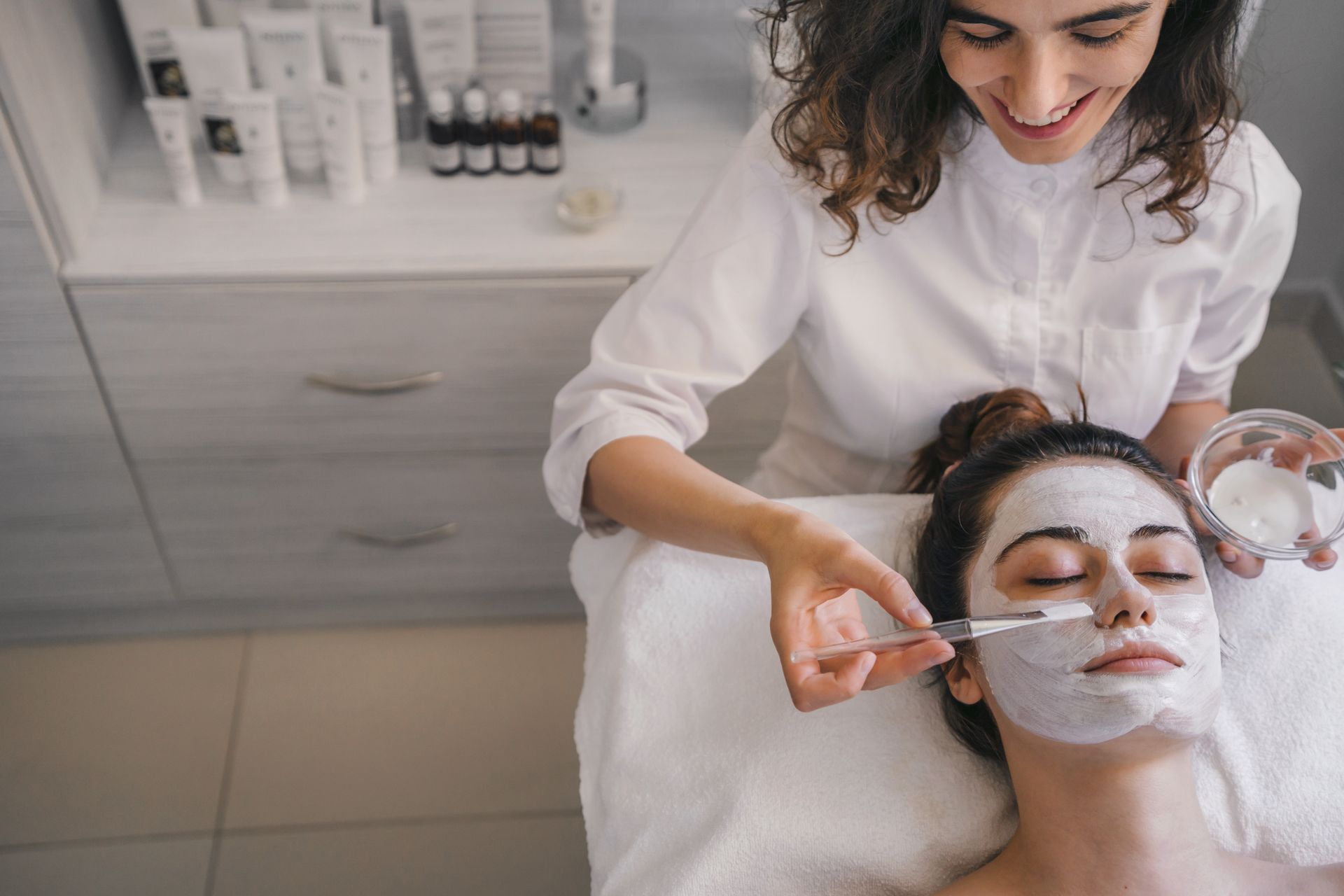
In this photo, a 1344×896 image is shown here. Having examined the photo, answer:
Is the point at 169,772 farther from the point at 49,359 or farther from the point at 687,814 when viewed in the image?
the point at 687,814

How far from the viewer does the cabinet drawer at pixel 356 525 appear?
1710 mm

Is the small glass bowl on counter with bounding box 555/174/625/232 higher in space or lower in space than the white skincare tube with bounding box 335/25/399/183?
lower

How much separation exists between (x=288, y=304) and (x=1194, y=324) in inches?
42.7

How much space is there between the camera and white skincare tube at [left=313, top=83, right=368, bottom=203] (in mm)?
1472

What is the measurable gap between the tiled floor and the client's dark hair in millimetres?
860

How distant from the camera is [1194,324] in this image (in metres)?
1.19

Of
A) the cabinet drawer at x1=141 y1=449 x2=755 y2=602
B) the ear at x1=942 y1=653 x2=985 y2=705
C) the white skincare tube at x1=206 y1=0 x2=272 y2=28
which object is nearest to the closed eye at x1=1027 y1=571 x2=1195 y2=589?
the ear at x1=942 y1=653 x2=985 y2=705

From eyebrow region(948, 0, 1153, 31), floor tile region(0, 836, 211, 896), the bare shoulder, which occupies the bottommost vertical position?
floor tile region(0, 836, 211, 896)

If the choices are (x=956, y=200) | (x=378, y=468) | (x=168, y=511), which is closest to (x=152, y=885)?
(x=168, y=511)

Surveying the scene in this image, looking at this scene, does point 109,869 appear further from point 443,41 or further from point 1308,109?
point 1308,109

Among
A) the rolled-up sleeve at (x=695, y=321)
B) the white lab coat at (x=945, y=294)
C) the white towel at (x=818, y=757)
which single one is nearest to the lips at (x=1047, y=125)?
the white lab coat at (x=945, y=294)

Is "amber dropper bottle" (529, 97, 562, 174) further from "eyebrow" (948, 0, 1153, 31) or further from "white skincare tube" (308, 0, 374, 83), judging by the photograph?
"eyebrow" (948, 0, 1153, 31)

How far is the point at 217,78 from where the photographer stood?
1.51 meters

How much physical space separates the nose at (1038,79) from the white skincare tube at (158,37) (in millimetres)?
1131
